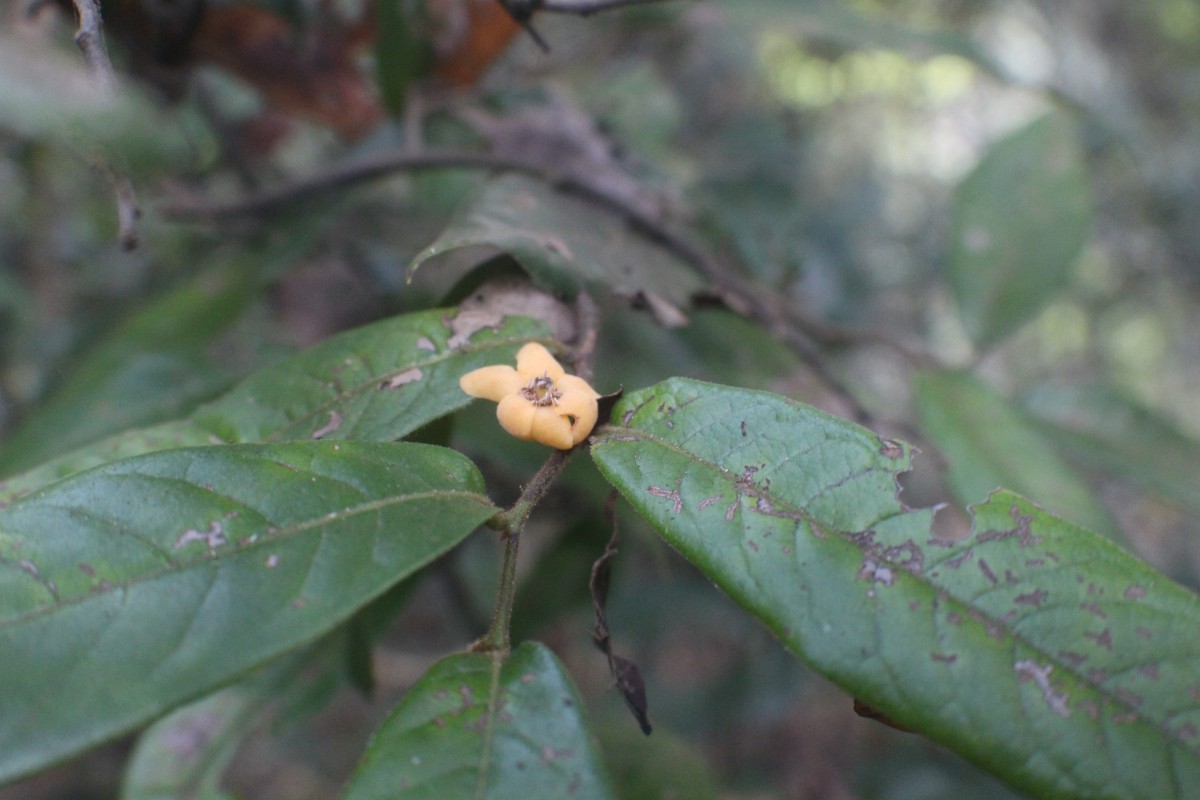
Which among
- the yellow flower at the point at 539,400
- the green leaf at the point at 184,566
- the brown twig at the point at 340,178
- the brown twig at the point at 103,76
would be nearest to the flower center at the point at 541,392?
the yellow flower at the point at 539,400

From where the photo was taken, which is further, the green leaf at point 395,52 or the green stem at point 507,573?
the green leaf at point 395,52

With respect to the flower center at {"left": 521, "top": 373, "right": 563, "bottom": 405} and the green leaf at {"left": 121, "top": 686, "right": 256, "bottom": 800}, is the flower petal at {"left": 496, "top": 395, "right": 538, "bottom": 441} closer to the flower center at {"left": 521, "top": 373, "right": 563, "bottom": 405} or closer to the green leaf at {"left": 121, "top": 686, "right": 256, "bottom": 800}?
the flower center at {"left": 521, "top": 373, "right": 563, "bottom": 405}

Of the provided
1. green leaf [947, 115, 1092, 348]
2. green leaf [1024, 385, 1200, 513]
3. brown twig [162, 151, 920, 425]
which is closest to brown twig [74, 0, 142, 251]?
brown twig [162, 151, 920, 425]

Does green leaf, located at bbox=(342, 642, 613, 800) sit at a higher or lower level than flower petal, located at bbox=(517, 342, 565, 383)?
lower

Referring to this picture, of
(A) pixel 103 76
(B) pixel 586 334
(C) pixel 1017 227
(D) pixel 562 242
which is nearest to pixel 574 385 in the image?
(B) pixel 586 334

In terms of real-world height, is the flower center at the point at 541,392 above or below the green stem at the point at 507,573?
above

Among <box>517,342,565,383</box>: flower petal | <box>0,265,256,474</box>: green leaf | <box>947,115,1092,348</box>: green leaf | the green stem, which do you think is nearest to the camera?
the green stem

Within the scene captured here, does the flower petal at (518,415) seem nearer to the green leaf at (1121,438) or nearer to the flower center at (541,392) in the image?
the flower center at (541,392)
